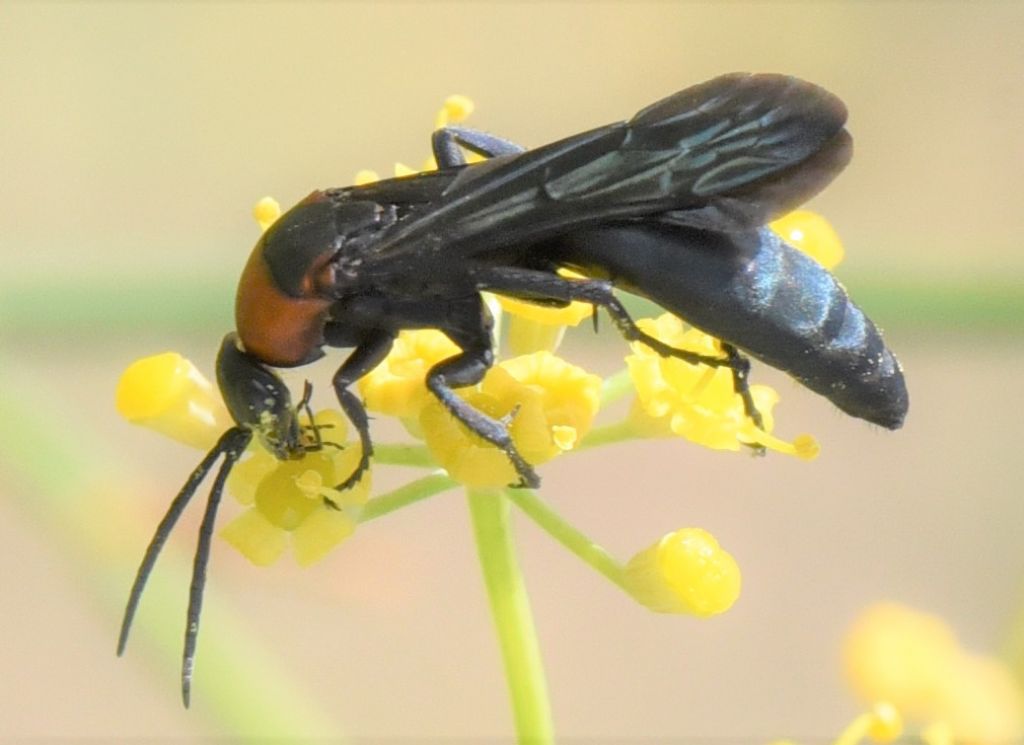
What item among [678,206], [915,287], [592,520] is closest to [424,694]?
[592,520]

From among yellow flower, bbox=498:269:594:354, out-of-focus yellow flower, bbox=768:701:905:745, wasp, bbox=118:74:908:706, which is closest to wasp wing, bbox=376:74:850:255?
wasp, bbox=118:74:908:706

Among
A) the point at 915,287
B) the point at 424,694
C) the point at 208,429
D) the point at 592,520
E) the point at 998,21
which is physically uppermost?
the point at 208,429

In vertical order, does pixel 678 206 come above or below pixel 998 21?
above

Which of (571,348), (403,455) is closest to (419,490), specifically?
(403,455)

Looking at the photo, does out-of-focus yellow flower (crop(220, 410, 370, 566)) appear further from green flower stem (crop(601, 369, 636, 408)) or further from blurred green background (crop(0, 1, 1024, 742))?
blurred green background (crop(0, 1, 1024, 742))

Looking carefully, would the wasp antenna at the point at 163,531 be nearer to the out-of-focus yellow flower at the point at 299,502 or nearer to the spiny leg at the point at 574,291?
the out-of-focus yellow flower at the point at 299,502

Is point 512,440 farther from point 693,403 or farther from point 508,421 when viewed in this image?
point 693,403

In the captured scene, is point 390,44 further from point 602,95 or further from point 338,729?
point 338,729
